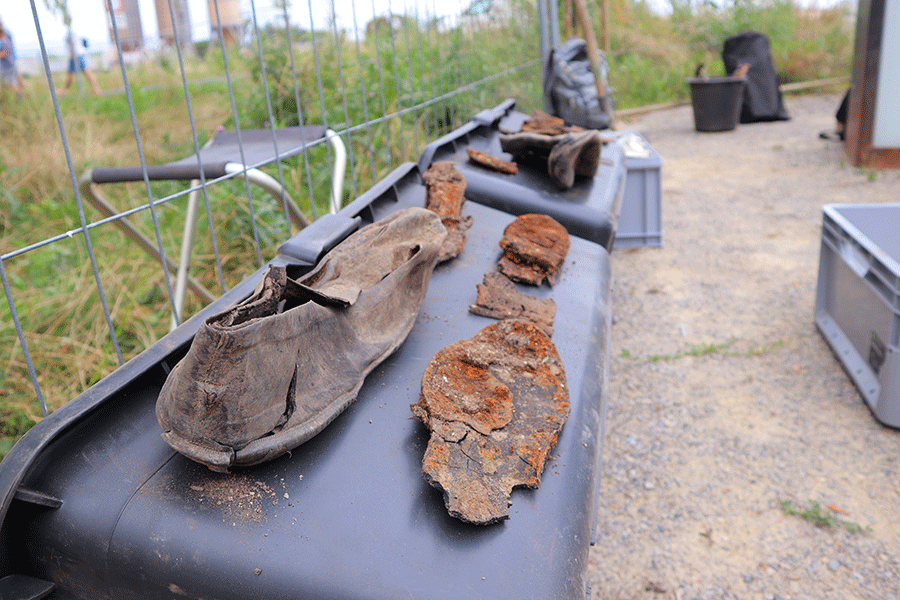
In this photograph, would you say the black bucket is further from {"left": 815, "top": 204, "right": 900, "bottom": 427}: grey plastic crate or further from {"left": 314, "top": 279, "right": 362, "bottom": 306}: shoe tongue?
{"left": 314, "top": 279, "right": 362, "bottom": 306}: shoe tongue

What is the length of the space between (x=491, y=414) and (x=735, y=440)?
138 centimetres

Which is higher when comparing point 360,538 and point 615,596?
point 360,538

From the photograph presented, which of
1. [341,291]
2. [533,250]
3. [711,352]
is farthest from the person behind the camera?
[711,352]

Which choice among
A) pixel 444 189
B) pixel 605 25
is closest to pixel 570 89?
pixel 444 189

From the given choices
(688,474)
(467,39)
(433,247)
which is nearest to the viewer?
(433,247)

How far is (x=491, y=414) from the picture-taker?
105cm

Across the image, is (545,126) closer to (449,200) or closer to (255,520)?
(449,200)

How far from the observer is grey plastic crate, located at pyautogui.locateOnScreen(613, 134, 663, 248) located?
3391mm

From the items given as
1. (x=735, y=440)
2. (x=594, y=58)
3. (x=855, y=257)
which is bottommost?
(x=735, y=440)

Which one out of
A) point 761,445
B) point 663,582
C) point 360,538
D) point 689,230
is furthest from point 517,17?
point 360,538

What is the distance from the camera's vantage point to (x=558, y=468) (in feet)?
3.31

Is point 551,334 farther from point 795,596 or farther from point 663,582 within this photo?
point 795,596

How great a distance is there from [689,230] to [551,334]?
3.31m

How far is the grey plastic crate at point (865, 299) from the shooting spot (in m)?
2.02
